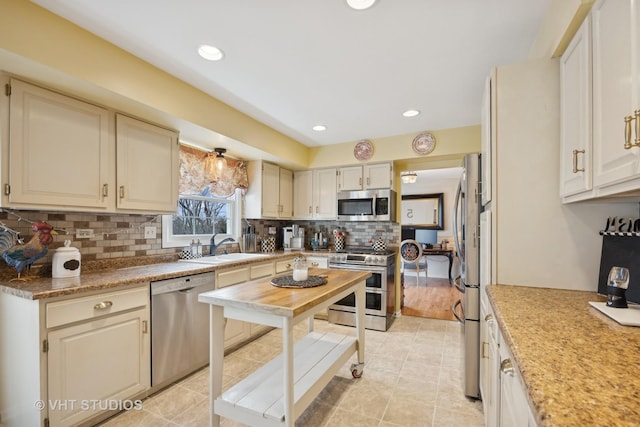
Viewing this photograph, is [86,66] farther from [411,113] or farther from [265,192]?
[411,113]

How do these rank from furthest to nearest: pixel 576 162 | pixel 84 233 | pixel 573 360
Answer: pixel 84 233, pixel 576 162, pixel 573 360

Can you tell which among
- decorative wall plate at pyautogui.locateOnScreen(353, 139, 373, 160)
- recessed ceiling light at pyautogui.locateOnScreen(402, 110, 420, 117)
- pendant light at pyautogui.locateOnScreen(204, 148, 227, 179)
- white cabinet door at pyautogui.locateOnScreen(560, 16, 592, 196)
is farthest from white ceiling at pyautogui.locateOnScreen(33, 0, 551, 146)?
decorative wall plate at pyautogui.locateOnScreen(353, 139, 373, 160)

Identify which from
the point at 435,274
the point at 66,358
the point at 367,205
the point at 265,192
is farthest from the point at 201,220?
the point at 435,274

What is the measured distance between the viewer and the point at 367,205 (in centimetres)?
377

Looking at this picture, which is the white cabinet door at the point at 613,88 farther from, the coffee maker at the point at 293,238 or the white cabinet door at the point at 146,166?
the coffee maker at the point at 293,238

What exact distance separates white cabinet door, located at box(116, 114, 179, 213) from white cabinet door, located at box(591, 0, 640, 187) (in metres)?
2.78

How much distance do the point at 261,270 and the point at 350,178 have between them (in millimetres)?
1764

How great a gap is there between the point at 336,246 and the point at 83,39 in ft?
11.0

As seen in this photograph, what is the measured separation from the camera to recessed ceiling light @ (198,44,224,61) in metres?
1.85

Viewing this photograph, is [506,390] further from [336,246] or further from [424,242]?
[424,242]

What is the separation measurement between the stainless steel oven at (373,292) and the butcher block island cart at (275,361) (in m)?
1.38

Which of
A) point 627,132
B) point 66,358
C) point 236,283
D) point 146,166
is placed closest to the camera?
point 627,132

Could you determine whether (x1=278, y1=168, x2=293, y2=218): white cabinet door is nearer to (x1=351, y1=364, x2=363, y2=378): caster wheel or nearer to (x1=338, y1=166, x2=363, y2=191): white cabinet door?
(x1=338, y1=166, x2=363, y2=191): white cabinet door

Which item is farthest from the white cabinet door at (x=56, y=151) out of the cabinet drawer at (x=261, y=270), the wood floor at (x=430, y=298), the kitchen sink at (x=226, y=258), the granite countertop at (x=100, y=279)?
the wood floor at (x=430, y=298)
